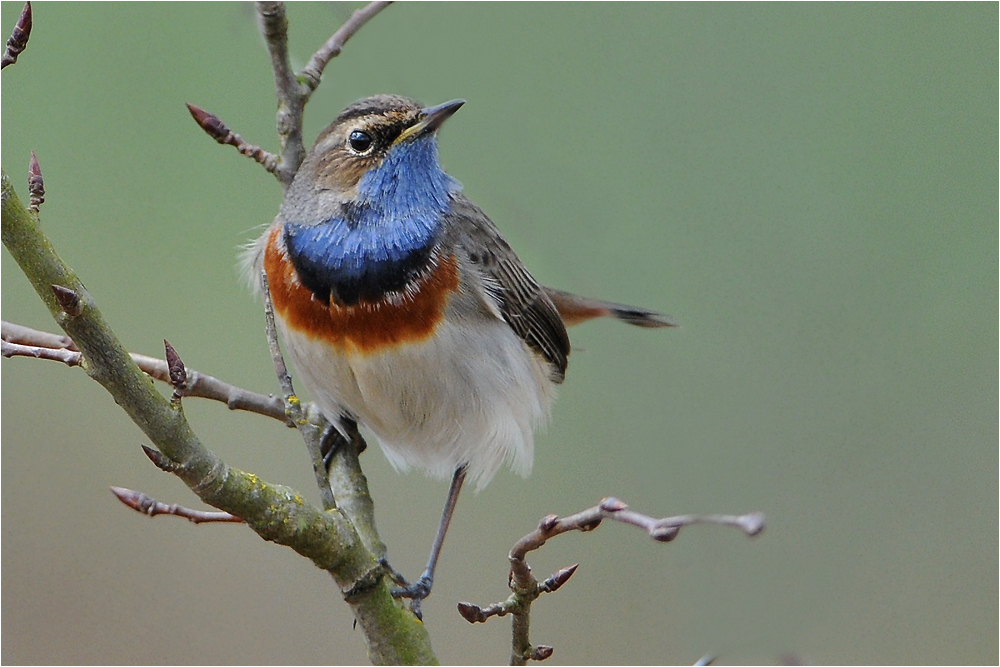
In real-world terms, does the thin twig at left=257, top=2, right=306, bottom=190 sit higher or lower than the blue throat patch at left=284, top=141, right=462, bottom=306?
higher

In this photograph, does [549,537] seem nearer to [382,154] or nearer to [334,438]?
[334,438]

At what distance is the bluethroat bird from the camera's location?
14.3 feet

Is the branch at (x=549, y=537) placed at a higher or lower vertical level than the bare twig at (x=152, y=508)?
lower

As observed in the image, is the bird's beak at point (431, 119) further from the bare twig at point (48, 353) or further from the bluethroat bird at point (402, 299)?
the bare twig at point (48, 353)

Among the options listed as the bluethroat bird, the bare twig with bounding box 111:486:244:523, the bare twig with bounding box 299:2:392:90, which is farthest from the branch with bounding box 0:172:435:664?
the bare twig with bounding box 299:2:392:90

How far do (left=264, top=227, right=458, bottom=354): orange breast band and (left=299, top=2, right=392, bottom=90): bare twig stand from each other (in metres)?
0.78

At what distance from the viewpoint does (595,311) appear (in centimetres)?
595

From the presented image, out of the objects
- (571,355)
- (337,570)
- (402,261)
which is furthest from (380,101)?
(337,570)

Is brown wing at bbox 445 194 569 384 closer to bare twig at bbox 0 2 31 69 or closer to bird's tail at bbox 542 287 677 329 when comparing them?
bird's tail at bbox 542 287 677 329

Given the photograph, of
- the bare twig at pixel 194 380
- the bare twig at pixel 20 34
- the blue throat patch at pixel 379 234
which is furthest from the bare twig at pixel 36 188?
the blue throat patch at pixel 379 234

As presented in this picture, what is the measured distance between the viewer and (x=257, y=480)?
3.04m

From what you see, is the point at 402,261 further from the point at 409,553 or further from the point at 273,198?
the point at 409,553

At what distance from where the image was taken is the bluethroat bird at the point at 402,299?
4.35m

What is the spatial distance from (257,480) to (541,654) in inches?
43.8
